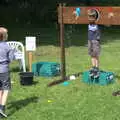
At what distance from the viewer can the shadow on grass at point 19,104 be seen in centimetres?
877

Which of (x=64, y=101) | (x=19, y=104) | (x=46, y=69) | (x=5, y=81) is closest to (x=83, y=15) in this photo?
(x=46, y=69)

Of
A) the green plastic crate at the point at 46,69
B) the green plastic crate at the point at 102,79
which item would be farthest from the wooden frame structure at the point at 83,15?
the green plastic crate at the point at 102,79

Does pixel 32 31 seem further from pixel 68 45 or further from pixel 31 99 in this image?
pixel 31 99

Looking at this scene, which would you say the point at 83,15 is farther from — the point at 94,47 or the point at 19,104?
the point at 19,104

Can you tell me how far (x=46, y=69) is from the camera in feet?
39.6

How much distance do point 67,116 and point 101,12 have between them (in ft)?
12.3

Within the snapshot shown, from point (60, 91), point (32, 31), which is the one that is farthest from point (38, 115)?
point (32, 31)

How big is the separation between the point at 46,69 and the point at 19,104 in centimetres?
301

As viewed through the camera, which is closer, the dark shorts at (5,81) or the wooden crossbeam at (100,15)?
the dark shorts at (5,81)

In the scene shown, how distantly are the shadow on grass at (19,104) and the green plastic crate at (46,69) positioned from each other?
248cm

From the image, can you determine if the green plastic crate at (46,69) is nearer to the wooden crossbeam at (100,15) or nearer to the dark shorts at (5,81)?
the wooden crossbeam at (100,15)

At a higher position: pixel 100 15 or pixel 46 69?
pixel 100 15

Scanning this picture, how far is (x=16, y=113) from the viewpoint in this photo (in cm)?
851

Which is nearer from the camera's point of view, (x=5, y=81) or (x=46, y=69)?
(x=5, y=81)
